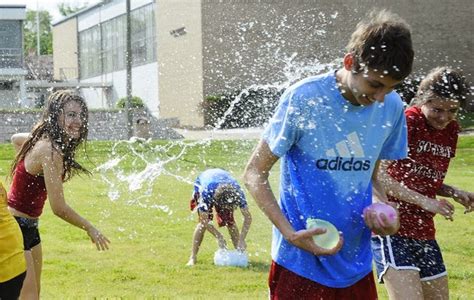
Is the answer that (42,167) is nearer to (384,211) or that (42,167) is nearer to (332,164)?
(332,164)

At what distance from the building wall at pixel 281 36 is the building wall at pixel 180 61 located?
0.54 metres

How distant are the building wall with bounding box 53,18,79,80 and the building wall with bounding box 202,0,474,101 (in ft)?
72.2

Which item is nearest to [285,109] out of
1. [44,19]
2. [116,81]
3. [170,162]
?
[170,162]

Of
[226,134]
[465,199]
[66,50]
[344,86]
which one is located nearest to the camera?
[344,86]

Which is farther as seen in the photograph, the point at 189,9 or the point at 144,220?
the point at 189,9

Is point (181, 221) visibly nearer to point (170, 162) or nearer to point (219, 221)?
point (219, 221)

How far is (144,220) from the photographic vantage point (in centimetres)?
1163

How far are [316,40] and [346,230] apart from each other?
3431cm

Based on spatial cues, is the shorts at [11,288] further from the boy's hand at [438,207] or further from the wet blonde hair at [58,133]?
the boy's hand at [438,207]

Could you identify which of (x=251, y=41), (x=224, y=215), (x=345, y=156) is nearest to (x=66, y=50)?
(x=251, y=41)

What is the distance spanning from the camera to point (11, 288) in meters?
4.43

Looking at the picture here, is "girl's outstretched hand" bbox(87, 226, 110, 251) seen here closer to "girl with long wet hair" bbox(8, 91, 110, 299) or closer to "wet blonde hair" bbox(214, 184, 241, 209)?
"girl with long wet hair" bbox(8, 91, 110, 299)

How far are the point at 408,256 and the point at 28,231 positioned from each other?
2.17m

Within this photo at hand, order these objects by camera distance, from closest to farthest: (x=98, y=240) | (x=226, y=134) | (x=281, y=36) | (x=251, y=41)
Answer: (x=98, y=240) < (x=226, y=134) < (x=251, y=41) < (x=281, y=36)
